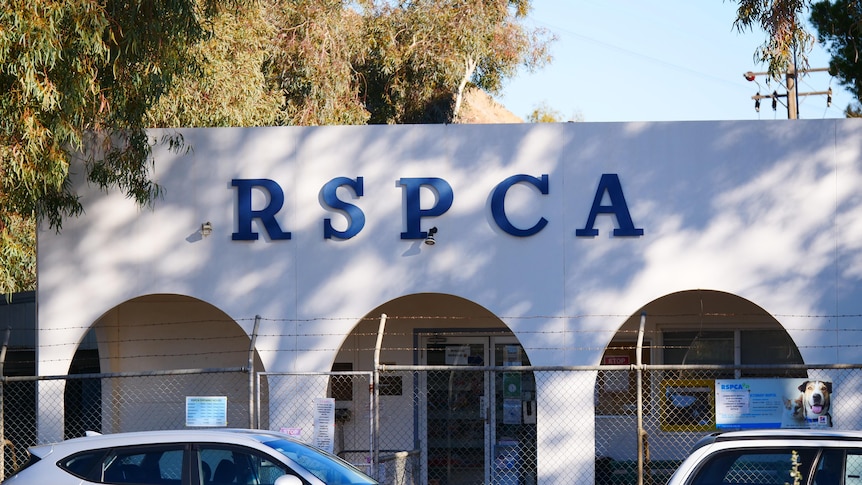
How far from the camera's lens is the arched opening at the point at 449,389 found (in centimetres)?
1571

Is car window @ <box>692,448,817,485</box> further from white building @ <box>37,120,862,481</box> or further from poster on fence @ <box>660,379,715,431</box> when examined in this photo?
poster on fence @ <box>660,379,715,431</box>

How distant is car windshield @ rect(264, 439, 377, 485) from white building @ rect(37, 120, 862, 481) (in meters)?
4.28

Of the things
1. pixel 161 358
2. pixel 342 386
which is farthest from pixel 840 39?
pixel 161 358

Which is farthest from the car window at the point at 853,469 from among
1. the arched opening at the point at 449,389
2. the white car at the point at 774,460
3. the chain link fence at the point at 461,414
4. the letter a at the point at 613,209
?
the arched opening at the point at 449,389

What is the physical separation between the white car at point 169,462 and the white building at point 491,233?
479 cm

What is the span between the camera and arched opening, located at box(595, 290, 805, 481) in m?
15.5

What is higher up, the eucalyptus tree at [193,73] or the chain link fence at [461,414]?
the eucalyptus tree at [193,73]

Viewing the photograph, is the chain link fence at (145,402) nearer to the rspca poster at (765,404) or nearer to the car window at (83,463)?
the rspca poster at (765,404)

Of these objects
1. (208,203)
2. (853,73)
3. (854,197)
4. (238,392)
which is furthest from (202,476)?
(853,73)

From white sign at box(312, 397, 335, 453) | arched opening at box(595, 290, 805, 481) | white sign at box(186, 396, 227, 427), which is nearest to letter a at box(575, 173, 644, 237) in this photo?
arched opening at box(595, 290, 805, 481)

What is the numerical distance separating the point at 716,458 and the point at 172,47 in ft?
25.9

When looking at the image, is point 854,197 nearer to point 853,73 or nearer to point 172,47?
point 172,47

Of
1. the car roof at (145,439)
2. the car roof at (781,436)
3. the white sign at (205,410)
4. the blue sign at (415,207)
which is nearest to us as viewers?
the car roof at (781,436)

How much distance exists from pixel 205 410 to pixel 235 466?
Result: 3.43m
